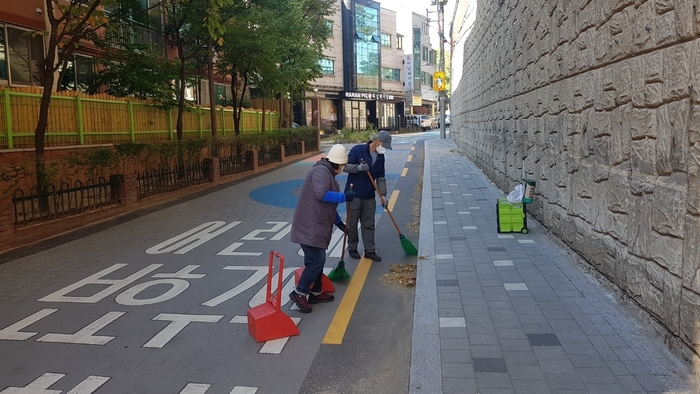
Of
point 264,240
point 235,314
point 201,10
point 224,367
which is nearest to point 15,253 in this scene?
point 264,240

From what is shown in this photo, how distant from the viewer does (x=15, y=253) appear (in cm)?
852

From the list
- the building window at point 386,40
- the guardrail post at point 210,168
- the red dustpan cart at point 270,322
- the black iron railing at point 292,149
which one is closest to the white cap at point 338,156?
the red dustpan cart at point 270,322

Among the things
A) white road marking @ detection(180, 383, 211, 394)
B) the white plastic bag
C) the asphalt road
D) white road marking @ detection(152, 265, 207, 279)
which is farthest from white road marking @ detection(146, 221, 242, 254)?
the white plastic bag

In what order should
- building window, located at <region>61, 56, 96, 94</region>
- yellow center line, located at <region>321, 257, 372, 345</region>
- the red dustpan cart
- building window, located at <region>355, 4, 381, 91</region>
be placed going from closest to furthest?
1. the red dustpan cart
2. yellow center line, located at <region>321, 257, 372, 345</region>
3. building window, located at <region>61, 56, 96, 94</region>
4. building window, located at <region>355, 4, 381, 91</region>

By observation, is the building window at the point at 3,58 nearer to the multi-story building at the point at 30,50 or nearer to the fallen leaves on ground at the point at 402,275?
the multi-story building at the point at 30,50

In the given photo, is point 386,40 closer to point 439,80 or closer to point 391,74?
point 391,74

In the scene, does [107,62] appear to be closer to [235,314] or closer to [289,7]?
[289,7]

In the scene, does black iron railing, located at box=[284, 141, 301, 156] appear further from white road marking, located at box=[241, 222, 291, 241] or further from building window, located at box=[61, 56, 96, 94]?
white road marking, located at box=[241, 222, 291, 241]

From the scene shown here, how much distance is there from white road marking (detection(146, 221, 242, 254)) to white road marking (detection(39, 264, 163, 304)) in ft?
3.15

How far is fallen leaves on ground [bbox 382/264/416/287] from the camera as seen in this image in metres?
A: 6.75

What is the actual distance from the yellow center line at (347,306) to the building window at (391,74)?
54.2 meters

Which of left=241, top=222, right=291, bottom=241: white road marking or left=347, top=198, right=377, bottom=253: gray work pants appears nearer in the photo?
left=347, top=198, right=377, bottom=253: gray work pants

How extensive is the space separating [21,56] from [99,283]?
35.3ft

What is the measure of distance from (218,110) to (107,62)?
868cm
